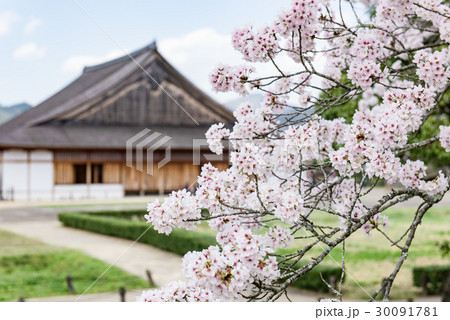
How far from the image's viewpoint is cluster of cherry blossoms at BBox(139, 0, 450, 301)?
8.06 ft

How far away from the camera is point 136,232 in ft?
42.9

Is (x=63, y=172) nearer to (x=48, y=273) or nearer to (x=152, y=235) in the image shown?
(x=152, y=235)

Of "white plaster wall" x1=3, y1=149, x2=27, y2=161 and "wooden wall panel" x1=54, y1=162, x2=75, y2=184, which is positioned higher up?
"white plaster wall" x1=3, y1=149, x2=27, y2=161

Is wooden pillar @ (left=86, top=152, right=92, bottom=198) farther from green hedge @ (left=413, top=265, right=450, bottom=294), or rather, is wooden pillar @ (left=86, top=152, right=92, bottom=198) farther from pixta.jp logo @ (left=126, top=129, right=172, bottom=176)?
green hedge @ (left=413, top=265, right=450, bottom=294)

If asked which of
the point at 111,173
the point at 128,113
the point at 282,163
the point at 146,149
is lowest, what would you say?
the point at 282,163

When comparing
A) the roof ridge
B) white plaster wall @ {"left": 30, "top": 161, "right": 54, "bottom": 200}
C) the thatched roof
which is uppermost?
the roof ridge

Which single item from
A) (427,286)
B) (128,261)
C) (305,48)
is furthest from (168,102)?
(305,48)

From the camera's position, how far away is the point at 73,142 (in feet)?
71.4

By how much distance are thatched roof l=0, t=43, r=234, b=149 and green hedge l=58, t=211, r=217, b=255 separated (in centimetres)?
648

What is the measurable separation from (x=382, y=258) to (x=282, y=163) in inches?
402

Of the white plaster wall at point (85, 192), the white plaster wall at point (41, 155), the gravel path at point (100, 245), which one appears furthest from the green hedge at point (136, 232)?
the white plaster wall at point (41, 155)

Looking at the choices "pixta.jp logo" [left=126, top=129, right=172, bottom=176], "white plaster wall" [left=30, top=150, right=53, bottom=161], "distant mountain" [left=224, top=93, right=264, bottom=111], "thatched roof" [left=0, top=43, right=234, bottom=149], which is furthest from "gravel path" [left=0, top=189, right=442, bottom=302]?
"distant mountain" [left=224, top=93, right=264, bottom=111]

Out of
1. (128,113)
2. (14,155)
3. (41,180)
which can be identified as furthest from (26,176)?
(128,113)
